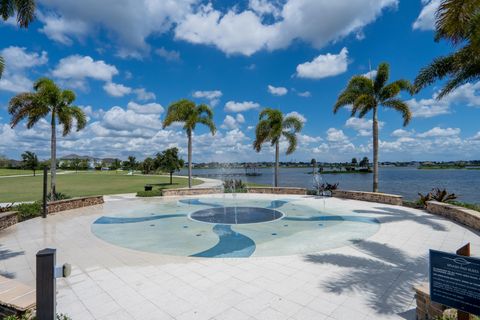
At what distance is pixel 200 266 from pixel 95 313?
2.56 metres

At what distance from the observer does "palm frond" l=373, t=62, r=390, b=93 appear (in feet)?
54.4

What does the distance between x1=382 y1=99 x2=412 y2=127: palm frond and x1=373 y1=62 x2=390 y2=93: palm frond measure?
1.10 meters

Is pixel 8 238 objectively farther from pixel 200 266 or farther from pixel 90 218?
pixel 200 266

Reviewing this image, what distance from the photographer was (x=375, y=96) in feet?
56.3

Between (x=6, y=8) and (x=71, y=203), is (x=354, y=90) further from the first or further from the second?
(x=71, y=203)

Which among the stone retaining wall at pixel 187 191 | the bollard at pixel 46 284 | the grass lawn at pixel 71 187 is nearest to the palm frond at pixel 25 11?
the bollard at pixel 46 284

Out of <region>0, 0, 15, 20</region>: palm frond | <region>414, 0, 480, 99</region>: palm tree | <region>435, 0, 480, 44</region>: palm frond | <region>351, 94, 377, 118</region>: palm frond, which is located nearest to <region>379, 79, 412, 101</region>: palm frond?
<region>351, 94, 377, 118</region>: palm frond

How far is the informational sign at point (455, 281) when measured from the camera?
10.8 feet

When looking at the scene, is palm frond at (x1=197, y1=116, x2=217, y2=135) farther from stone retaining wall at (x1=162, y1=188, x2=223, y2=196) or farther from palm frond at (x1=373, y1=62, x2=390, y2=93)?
palm frond at (x1=373, y1=62, x2=390, y2=93)

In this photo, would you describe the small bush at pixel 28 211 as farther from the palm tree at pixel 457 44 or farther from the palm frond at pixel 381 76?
the palm frond at pixel 381 76

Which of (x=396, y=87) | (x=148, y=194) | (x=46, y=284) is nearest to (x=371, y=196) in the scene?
(x=396, y=87)

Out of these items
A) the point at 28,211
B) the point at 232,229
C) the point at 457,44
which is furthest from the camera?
the point at 28,211

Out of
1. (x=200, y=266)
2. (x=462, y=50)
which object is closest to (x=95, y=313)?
(x=200, y=266)

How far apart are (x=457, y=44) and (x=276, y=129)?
14.2 meters
